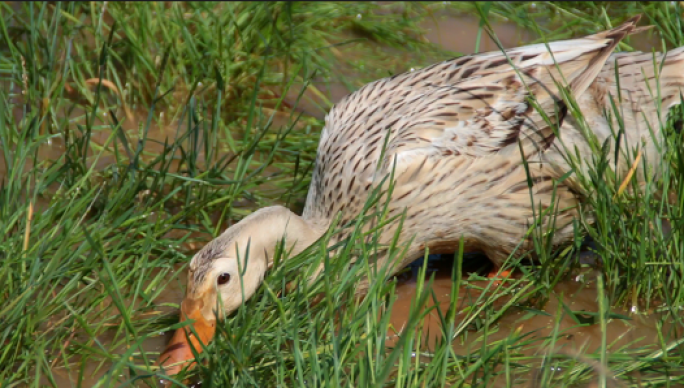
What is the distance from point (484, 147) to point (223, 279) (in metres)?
1.45

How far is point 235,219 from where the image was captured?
485cm

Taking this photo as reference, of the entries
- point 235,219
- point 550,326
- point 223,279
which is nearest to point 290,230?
point 223,279

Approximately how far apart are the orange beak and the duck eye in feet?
0.37

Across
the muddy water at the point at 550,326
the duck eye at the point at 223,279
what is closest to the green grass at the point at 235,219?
the muddy water at the point at 550,326

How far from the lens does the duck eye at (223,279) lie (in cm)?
381

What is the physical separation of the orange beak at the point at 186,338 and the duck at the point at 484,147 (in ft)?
1.14

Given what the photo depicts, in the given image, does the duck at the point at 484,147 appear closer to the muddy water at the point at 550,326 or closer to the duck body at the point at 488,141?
the duck body at the point at 488,141

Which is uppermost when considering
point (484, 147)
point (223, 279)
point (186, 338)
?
point (484, 147)

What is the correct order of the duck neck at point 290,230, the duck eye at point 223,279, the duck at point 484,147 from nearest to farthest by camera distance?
the duck eye at point 223,279
the duck neck at point 290,230
the duck at point 484,147

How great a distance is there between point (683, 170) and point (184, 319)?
229 centimetres

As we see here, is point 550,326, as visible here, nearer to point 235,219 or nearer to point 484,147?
point 484,147

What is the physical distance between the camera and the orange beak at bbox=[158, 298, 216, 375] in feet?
12.0

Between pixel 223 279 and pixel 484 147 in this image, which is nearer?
pixel 223 279

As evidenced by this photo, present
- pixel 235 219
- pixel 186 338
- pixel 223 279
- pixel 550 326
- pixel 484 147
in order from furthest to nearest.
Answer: pixel 235 219, pixel 484 147, pixel 550 326, pixel 223 279, pixel 186 338
